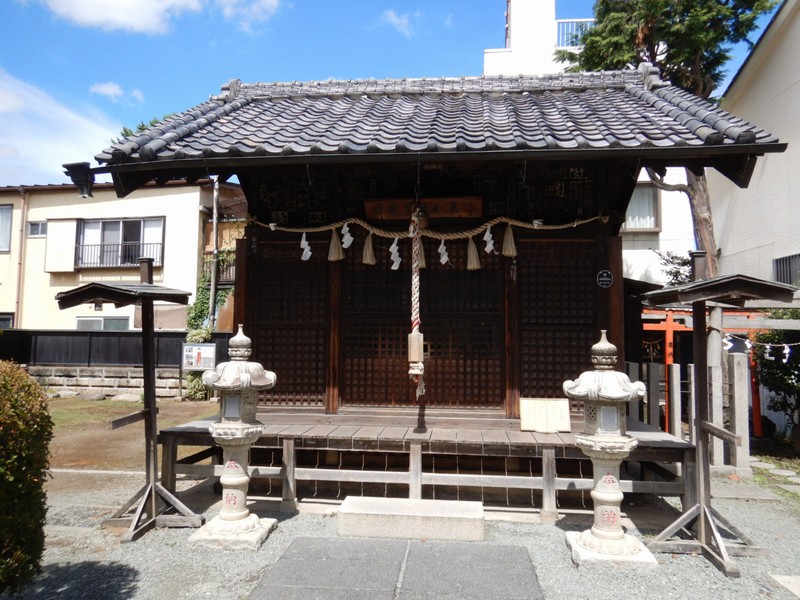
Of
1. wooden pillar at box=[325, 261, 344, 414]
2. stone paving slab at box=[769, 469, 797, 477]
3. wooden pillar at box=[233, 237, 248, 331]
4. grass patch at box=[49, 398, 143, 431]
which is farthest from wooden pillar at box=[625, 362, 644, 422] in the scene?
grass patch at box=[49, 398, 143, 431]

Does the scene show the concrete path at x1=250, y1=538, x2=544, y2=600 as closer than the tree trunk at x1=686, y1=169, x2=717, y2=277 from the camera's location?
Yes

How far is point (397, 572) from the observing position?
4.43m

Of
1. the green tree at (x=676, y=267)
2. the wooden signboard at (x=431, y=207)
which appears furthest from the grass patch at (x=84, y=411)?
the green tree at (x=676, y=267)

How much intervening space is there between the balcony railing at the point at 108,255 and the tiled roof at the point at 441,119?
13420mm

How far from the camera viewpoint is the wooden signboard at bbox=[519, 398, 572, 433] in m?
6.19

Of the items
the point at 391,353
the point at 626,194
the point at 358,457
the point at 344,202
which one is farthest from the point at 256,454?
the point at 626,194

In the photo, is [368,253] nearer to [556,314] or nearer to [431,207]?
[431,207]

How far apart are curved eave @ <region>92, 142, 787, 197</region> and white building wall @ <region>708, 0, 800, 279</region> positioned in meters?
7.49

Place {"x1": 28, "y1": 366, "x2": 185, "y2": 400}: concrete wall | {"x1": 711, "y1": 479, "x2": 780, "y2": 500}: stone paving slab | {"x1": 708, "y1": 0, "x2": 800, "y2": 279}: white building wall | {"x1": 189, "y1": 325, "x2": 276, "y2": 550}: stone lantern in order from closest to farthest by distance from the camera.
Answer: {"x1": 189, "y1": 325, "x2": 276, "y2": 550}: stone lantern < {"x1": 711, "y1": 479, "x2": 780, "y2": 500}: stone paving slab < {"x1": 708, "y1": 0, "x2": 800, "y2": 279}: white building wall < {"x1": 28, "y1": 366, "x2": 185, "y2": 400}: concrete wall

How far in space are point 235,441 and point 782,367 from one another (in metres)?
10.0

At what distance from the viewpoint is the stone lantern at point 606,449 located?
456 cm

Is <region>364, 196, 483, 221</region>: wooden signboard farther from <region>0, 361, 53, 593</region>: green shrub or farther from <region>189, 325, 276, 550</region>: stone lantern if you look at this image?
<region>0, 361, 53, 593</region>: green shrub

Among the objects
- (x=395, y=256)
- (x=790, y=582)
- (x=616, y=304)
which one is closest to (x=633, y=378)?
(x=616, y=304)

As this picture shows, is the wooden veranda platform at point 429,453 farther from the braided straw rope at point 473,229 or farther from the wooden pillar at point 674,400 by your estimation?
the braided straw rope at point 473,229
